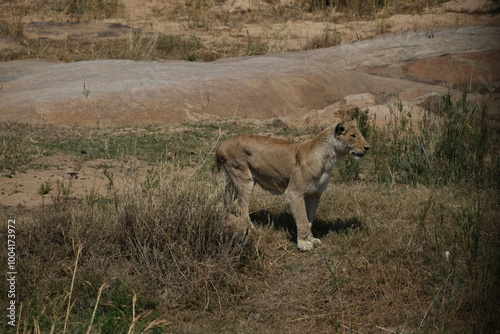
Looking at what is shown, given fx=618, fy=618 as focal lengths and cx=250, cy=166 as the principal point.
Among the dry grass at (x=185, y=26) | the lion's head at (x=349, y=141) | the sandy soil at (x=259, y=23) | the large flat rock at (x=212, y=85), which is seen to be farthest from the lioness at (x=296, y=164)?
the dry grass at (x=185, y=26)

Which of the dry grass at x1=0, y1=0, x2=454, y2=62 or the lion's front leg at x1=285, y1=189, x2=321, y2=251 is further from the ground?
the lion's front leg at x1=285, y1=189, x2=321, y2=251

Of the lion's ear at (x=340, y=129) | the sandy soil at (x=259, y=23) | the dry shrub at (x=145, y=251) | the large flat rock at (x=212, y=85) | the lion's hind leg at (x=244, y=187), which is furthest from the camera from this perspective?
the sandy soil at (x=259, y=23)

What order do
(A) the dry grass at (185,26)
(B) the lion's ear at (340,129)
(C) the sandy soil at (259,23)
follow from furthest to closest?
(C) the sandy soil at (259,23) → (A) the dry grass at (185,26) → (B) the lion's ear at (340,129)

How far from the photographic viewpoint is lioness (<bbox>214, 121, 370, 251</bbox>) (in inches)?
238

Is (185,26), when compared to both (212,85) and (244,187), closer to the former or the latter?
(212,85)

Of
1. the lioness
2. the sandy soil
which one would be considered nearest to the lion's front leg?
the lioness

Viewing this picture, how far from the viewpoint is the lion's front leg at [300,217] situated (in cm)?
607

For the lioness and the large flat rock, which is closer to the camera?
the lioness

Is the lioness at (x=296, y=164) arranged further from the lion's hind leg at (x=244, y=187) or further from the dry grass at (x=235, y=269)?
the dry grass at (x=235, y=269)

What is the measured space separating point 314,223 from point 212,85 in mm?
6470

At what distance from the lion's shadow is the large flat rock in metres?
4.72

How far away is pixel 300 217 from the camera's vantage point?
6.07 m

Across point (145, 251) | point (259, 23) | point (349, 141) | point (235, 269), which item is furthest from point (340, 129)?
point (259, 23)

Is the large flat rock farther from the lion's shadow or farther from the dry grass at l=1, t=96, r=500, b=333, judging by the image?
the dry grass at l=1, t=96, r=500, b=333
